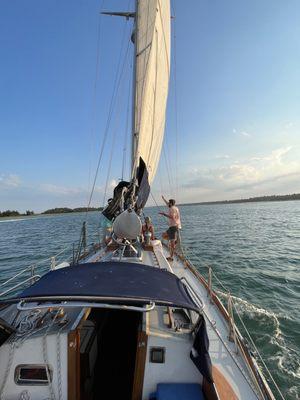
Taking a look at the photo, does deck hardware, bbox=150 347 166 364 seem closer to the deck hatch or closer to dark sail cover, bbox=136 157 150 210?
the deck hatch

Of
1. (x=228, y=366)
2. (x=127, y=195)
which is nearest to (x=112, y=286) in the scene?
(x=228, y=366)

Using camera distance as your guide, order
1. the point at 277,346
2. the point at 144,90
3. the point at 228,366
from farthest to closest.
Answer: the point at 144,90, the point at 277,346, the point at 228,366

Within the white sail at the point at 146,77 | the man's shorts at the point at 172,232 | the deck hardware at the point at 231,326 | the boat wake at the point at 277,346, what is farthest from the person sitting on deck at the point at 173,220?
the deck hardware at the point at 231,326

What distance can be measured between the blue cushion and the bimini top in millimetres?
922

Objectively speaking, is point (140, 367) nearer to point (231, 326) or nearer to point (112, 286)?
point (112, 286)

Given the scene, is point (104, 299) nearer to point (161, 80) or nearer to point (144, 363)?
point (144, 363)

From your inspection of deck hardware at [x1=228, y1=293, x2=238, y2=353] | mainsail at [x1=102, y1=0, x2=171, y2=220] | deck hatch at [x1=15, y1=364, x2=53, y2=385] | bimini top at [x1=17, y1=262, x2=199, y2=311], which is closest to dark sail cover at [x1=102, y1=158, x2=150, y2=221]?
mainsail at [x1=102, y1=0, x2=171, y2=220]

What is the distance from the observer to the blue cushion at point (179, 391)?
8.10 feet

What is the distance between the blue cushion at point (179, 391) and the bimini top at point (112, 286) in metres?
→ 0.92

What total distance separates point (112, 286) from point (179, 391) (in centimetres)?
136

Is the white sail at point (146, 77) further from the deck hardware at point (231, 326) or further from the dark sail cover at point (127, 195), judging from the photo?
the deck hardware at point (231, 326)

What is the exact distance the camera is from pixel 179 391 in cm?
255

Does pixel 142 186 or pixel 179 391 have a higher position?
pixel 142 186

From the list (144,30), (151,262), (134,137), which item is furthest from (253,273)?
(144,30)
